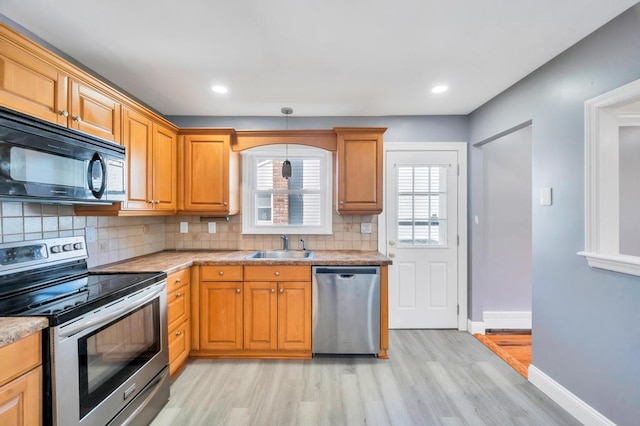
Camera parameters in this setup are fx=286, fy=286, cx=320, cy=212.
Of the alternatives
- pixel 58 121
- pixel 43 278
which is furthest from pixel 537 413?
pixel 58 121

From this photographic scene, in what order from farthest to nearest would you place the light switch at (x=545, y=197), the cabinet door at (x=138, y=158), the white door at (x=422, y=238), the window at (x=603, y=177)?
the white door at (x=422, y=238) < the cabinet door at (x=138, y=158) < the light switch at (x=545, y=197) < the window at (x=603, y=177)

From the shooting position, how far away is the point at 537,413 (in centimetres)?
192

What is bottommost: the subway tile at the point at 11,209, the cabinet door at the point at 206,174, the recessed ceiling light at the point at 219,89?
the subway tile at the point at 11,209

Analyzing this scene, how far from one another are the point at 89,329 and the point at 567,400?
2.93 metres

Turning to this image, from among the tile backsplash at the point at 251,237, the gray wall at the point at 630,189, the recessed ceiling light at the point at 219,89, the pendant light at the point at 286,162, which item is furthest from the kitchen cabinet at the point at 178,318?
the gray wall at the point at 630,189

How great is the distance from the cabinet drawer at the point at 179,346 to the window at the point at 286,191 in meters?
1.23

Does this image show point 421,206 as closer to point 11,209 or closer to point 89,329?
point 89,329

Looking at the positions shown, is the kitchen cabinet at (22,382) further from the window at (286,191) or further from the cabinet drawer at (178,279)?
the window at (286,191)

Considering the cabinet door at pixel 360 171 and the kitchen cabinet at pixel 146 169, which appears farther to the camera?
the cabinet door at pixel 360 171

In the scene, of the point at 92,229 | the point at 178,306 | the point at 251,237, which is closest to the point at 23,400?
the point at 178,306

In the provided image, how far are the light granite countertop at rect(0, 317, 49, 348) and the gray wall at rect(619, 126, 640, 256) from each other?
3465 mm

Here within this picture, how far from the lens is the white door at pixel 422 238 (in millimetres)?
3271

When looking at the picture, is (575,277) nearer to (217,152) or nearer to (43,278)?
(217,152)

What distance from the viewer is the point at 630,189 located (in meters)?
2.00
